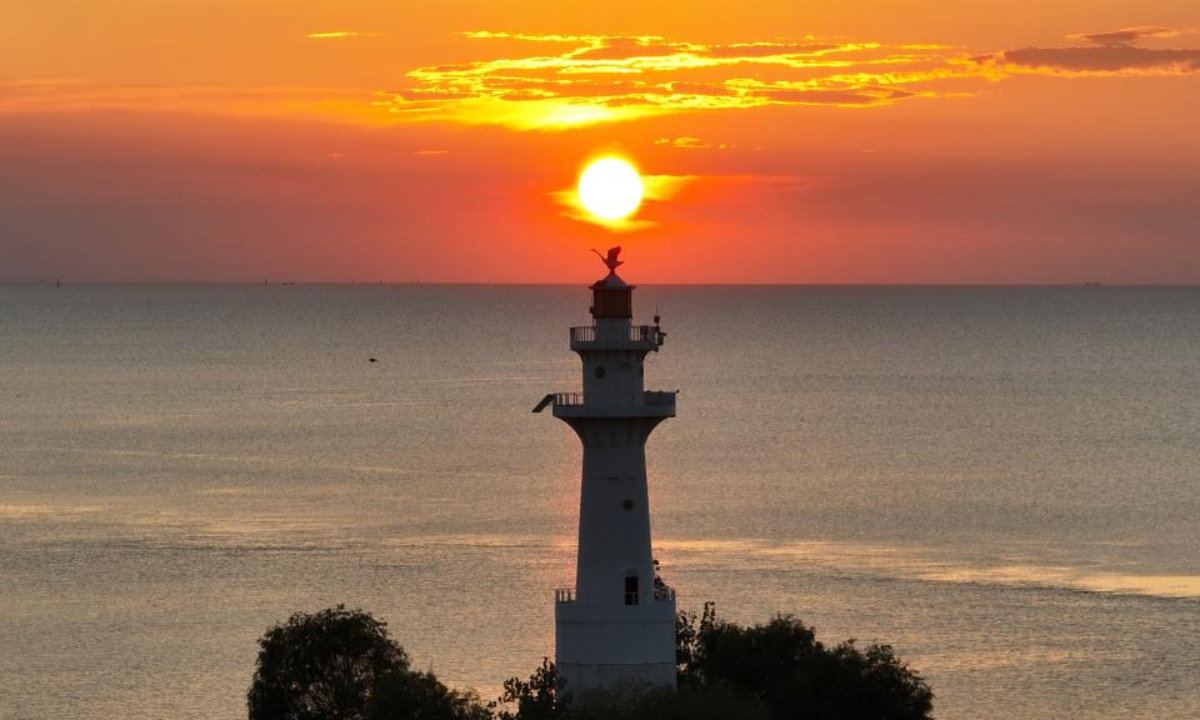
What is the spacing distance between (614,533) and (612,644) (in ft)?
9.40

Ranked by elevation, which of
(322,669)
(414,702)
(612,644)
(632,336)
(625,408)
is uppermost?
(632,336)

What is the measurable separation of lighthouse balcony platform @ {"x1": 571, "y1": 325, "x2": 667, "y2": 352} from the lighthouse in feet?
0.09

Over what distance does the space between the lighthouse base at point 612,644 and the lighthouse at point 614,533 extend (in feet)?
0.08

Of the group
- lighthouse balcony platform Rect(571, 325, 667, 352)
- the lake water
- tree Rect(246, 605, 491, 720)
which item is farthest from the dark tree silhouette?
the lake water

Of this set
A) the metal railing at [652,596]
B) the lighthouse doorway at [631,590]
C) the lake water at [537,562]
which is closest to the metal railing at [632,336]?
the lighthouse doorway at [631,590]

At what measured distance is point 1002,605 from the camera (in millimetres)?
112375

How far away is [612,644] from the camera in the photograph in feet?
194

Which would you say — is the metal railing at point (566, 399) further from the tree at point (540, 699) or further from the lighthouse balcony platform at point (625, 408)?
the tree at point (540, 699)

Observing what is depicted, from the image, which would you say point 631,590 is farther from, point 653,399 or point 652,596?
point 653,399

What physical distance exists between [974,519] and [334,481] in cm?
4734

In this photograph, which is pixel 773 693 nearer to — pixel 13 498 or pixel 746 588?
pixel 746 588

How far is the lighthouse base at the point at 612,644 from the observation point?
58969 mm

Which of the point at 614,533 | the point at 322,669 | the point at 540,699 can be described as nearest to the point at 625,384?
the point at 614,533

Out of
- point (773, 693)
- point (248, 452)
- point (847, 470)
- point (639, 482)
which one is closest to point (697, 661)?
point (773, 693)
